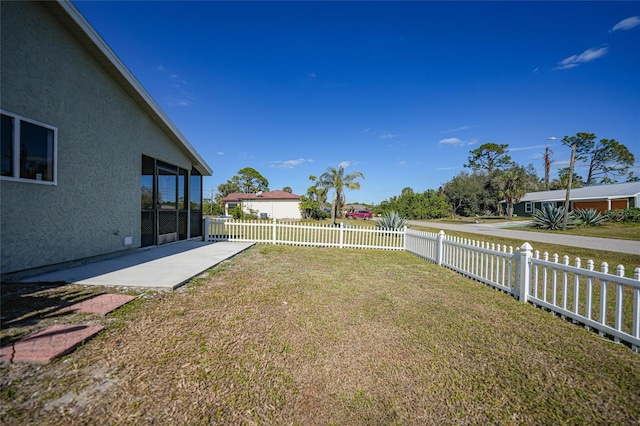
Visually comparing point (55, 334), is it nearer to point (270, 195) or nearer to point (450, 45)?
point (450, 45)

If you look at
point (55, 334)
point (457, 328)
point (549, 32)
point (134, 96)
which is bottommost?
point (457, 328)

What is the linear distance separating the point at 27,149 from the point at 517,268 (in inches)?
336

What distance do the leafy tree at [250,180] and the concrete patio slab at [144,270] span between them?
5331 cm

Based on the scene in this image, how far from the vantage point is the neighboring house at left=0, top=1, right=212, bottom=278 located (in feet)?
13.5

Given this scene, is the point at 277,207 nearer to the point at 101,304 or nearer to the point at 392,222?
the point at 392,222

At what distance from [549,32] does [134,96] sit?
1508 cm

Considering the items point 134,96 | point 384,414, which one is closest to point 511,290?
point 384,414

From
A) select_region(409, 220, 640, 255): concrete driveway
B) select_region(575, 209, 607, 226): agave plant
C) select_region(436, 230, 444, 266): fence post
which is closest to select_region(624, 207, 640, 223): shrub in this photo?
select_region(575, 209, 607, 226): agave plant

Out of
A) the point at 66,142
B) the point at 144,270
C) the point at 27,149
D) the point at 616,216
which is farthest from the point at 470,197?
the point at 27,149

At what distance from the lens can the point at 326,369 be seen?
2.33 m

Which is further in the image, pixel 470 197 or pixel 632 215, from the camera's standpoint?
pixel 470 197

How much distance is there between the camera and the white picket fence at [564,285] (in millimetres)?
3047

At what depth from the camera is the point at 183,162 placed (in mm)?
9695

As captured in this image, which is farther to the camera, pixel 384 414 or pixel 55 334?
pixel 55 334
